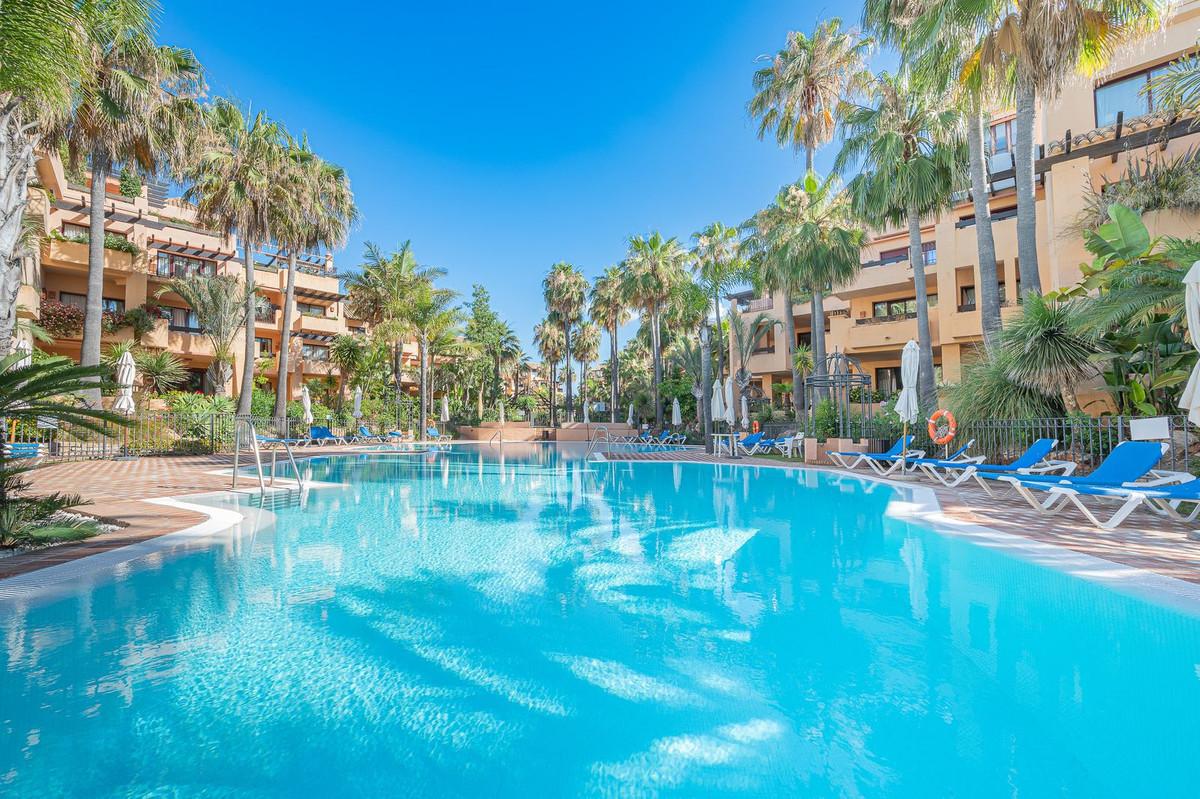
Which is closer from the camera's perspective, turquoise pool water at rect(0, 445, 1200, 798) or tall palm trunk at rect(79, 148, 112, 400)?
turquoise pool water at rect(0, 445, 1200, 798)

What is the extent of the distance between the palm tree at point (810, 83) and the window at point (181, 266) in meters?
27.6

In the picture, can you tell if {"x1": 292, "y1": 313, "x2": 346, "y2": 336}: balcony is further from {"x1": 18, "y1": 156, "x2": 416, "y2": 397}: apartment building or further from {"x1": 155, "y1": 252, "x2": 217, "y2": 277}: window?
{"x1": 155, "y1": 252, "x2": 217, "y2": 277}: window

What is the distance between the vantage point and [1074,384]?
10.8m

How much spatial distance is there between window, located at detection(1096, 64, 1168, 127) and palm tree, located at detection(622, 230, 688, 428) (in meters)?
18.8

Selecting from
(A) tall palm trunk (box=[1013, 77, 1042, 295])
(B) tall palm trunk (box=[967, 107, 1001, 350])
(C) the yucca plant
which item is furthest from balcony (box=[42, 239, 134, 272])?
(A) tall palm trunk (box=[1013, 77, 1042, 295])

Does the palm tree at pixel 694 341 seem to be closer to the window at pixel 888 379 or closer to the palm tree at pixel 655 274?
the palm tree at pixel 655 274

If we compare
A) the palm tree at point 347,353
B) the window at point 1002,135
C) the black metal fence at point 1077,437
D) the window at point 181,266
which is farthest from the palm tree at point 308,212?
the window at point 1002,135

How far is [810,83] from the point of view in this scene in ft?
71.1

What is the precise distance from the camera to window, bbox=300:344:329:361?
33041 mm

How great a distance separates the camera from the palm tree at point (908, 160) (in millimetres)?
16047

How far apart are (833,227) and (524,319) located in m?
30.3

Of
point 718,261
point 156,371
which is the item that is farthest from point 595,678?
point 718,261

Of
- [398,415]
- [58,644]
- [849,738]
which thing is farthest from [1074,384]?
[398,415]

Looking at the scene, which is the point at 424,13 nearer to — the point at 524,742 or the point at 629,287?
the point at 629,287
